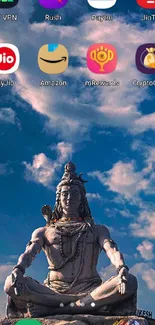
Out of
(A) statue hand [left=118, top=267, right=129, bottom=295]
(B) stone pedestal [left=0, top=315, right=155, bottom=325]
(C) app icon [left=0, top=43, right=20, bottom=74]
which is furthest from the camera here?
(C) app icon [left=0, top=43, right=20, bottom=74]

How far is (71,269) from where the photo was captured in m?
11.1

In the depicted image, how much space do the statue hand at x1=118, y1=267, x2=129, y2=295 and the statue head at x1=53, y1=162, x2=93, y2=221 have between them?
196 cm

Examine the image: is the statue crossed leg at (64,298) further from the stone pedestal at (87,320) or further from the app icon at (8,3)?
the app icon at (8,3)

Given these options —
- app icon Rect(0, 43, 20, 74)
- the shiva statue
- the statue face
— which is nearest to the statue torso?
the shiva statue

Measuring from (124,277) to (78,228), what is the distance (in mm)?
1709

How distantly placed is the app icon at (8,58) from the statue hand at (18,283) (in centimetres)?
339

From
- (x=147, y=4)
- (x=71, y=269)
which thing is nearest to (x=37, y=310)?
(x=71, y=269)

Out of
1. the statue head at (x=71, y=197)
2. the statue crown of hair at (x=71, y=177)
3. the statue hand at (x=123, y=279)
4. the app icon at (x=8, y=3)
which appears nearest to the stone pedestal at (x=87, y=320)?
the statue hand at (x=123, y=279)

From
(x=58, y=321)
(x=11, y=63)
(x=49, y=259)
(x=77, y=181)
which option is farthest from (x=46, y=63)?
(x=58, y=321)

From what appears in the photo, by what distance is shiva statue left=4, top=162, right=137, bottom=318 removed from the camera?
33.7ft

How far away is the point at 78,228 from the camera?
451 inches

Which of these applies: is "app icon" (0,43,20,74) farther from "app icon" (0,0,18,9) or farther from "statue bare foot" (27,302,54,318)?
"statue bare foot" (27,302,54,318)

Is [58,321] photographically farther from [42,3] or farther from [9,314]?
[42,3]

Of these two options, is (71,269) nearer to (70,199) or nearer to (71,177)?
(70,199)
